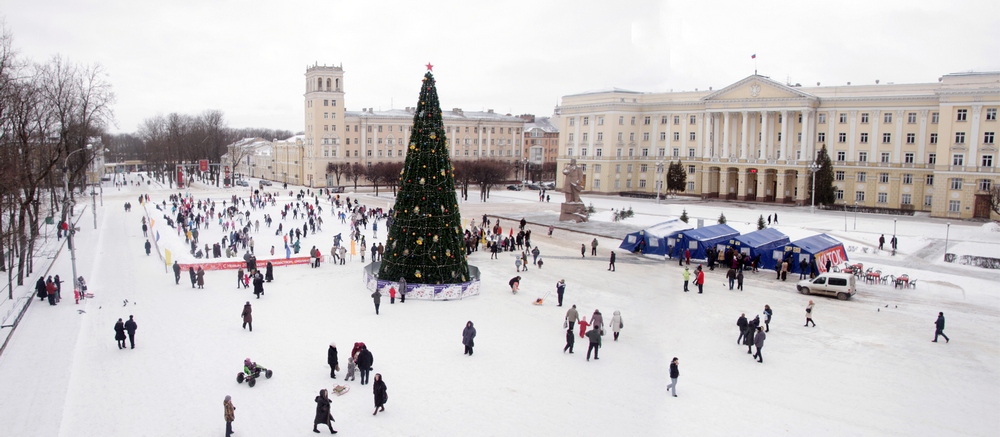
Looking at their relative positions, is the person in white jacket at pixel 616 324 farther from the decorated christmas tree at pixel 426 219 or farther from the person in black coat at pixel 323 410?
the person in black coat at pixel 323 410

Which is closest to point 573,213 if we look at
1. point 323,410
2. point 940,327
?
point 940,327

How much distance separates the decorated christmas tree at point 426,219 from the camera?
73.6 ft

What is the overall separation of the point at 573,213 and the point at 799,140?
3012 centimetres

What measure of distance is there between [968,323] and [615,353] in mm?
11561

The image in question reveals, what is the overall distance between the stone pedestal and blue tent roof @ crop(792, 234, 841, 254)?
17.7 m

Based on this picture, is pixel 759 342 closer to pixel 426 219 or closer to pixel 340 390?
pixel 340 390

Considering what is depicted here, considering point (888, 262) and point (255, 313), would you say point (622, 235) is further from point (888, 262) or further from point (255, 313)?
point (255, 313)

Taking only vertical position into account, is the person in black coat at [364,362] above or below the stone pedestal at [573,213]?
below

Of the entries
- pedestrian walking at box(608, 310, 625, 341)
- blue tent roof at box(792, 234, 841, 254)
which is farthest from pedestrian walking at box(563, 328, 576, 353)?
blue tent roof at box(792, 234, 841, 254)

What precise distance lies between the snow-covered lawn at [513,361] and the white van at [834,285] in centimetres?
51

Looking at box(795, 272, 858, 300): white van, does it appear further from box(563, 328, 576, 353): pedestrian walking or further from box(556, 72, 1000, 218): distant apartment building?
box(556, 72, 1000, 218): distant apartment building

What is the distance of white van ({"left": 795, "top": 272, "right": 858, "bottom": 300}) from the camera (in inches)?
913

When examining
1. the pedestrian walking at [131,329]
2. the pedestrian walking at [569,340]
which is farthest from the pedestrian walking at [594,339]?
the pedestrian walking at [131,329]

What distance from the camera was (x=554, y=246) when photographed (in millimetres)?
35656
